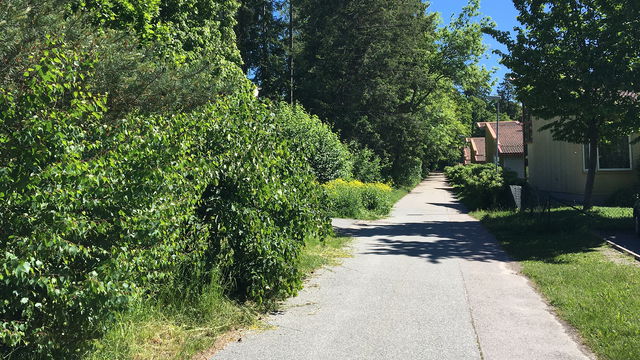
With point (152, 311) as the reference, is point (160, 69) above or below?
above

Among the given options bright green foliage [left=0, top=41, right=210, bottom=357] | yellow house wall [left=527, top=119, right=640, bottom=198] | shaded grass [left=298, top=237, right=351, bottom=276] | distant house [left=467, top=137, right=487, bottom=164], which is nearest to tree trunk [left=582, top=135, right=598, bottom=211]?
yellow house wall [left=527, top=119, right=640, bottom=198]

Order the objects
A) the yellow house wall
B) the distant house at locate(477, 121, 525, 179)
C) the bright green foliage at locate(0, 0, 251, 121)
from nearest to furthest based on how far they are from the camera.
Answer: the bright green foliage at locate(0, 0, 251, 121) < the yellow house wall < the distant house at locate(477, 121, 525, 179)

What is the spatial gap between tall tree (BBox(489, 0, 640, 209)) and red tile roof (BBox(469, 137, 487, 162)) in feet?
190

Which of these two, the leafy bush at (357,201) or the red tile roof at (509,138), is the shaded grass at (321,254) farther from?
the red tile roof at (509,138)

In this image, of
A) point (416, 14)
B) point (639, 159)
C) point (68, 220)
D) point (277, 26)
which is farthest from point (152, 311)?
point (277, 26)

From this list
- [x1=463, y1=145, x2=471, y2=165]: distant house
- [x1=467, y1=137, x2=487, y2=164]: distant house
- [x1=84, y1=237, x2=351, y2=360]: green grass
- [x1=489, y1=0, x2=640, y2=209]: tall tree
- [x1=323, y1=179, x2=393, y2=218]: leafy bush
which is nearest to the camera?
[x1=84, y1=237, x2=351, y2=360]: green grass

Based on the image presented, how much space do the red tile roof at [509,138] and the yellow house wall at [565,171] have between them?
649 inches

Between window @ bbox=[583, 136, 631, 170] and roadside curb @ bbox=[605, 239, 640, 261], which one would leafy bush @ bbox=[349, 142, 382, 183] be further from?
roadside curb @ bbox=[605, 239, 640, 261]

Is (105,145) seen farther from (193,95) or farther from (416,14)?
(416,14)

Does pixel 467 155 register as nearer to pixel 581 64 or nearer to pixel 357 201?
pixel 357 201

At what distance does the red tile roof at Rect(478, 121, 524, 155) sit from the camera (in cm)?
4809

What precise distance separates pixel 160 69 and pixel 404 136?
26.8m

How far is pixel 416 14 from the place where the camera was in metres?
37.1

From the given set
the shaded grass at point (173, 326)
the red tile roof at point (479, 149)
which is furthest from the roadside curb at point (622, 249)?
the red tile roof at point (479, 149)
